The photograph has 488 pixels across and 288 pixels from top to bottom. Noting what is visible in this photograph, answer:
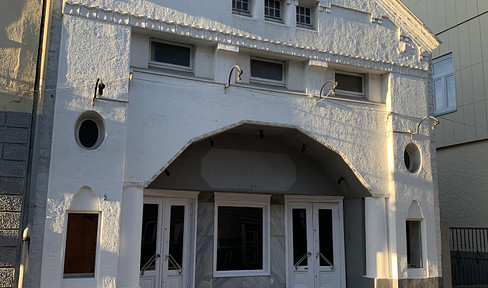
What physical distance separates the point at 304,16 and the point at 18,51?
610 centimetres

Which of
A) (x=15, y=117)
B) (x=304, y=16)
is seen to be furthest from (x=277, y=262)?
(x=15, y=117)

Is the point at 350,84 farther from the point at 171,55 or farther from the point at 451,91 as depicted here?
the point at 451,91

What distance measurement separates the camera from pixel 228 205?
11.2 meters

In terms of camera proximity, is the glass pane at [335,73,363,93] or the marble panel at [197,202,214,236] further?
the glass pane at [335,73,363,93]

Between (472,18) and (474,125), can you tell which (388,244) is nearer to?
(474,125)

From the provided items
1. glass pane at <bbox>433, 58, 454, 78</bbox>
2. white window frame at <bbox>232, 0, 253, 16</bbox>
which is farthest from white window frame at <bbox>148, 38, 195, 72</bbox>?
glass pane at <bbox>433, 58, 454, 78</bbox>

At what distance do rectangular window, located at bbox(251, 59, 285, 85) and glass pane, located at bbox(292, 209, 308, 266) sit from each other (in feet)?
11.0

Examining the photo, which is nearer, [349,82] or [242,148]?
[242,148]

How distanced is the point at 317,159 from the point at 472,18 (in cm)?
797

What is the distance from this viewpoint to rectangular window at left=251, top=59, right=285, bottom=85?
10486 millimetres

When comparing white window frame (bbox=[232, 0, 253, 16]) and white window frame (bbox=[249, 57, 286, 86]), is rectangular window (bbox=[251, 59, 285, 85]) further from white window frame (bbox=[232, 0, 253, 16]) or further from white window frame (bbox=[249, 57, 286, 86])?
white window frame (bbox=[232, 0, 253, 16])

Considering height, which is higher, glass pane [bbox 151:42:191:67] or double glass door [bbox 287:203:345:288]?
glass pane [bbox 151:42:191:67]

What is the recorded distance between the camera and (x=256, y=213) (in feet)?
37.6

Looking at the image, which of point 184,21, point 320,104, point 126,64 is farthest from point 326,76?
point 126,64
